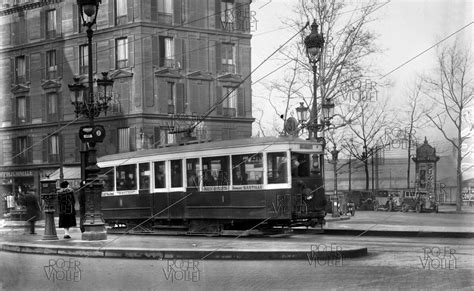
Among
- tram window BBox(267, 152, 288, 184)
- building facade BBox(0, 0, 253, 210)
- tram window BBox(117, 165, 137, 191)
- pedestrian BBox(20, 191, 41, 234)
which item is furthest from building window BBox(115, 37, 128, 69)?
tram window BBox(267, 152, 288, 184)

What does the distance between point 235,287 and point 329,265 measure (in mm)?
1293

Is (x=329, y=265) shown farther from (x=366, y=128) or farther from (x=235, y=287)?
(x=366, y=128)

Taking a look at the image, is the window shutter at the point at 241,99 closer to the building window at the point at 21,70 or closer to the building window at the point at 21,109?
the building window at the point at 21,109

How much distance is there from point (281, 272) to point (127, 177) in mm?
3131

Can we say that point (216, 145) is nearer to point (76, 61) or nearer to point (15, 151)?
point (76, 61)

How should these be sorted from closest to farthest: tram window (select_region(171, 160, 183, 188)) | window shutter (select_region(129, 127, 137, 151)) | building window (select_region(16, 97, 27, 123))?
window shutter (select_region(129, 127, 137, 151)) → building window (select_region(16, 97, 27, 123)) → tram window (select_region(171, 160, 183, 188))

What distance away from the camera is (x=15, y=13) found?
35.2ft

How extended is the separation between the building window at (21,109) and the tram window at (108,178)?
1359 millimetres

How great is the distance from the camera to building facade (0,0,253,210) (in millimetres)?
9359

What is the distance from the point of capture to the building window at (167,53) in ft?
30.9

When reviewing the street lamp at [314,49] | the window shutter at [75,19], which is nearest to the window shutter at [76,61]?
the window shutter at [75,19]

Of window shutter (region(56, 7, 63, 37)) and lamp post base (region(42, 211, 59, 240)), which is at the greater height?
window shutter (region(56, 7, 63, 37))

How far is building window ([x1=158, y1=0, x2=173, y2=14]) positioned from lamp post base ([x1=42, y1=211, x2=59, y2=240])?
16.3ft

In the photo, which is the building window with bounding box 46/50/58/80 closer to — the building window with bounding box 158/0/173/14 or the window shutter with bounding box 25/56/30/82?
the window shutter with bounding box 25/56/30/82
